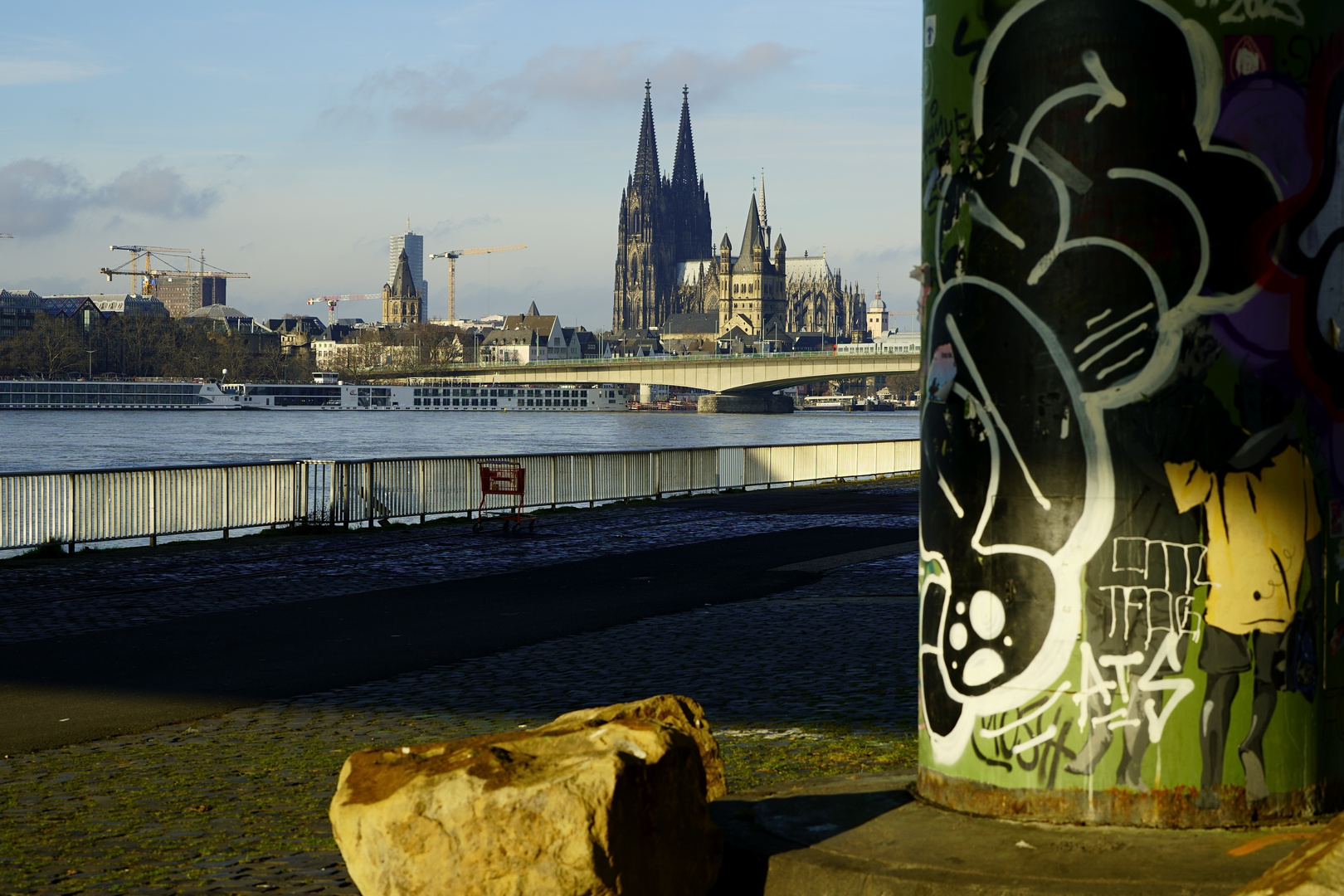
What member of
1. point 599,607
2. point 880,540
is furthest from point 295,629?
point 880,540

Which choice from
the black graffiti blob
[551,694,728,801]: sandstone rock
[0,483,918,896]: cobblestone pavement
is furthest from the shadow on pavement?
[0,483,918,896]: cobblestone pavement

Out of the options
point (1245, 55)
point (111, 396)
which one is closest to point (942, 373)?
point (1245, 55)

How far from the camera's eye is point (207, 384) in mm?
146125

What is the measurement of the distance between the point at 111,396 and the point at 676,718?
14893 centimetres

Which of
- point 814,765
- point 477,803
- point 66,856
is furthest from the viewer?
point 814,765

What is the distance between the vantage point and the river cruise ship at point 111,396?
14162 cm

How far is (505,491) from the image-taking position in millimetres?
22156

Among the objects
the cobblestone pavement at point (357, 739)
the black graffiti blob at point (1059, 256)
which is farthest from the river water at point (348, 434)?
the black graffiti blob at point (1059, 256)

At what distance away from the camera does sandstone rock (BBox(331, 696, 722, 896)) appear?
3.48 metres

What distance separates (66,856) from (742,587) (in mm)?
9082

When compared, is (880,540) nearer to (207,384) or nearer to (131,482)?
(131,482)

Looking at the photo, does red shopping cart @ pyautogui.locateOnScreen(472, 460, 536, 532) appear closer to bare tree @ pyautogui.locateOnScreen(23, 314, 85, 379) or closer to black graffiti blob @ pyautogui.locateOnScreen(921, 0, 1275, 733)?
black graffiti blob @ pyautogui.locateOnScreen(921, 0, 1275, 733)

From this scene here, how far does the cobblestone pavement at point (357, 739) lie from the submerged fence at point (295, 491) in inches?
377

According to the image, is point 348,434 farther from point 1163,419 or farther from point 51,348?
point 51,348
